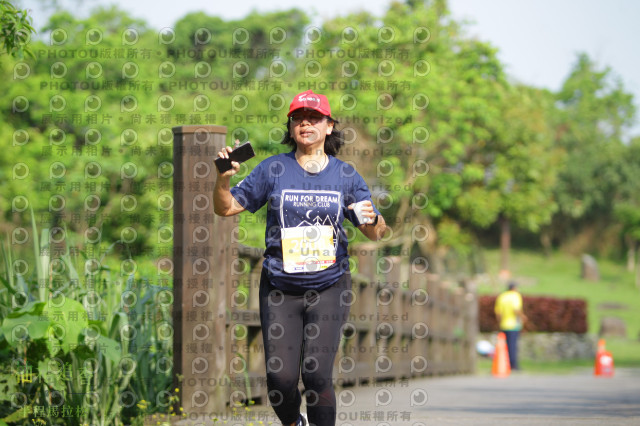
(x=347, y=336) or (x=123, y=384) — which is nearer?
(x=123, y=384)

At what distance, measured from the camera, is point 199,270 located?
5.23m

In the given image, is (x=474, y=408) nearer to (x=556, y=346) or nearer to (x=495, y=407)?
(x=495, y=407)

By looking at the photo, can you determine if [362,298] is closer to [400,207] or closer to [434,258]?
[400,207]

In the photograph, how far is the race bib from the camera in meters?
4.14

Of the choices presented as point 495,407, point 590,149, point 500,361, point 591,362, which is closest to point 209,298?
point 495,407

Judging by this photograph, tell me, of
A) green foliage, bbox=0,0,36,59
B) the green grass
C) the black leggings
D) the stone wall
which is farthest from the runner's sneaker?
the stone wall

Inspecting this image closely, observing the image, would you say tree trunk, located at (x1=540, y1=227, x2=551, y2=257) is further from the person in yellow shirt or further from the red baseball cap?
the red baseball cap

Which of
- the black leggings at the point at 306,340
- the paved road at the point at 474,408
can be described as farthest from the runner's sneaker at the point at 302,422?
the paved road at the point at 474,408

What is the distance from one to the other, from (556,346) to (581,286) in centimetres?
1989

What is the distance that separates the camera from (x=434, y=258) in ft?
143

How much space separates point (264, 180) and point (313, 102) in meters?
0.41

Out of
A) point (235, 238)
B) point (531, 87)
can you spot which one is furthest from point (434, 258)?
point (235, 238)

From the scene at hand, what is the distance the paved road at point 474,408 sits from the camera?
5.91m

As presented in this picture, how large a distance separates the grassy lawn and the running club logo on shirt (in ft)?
81.8
